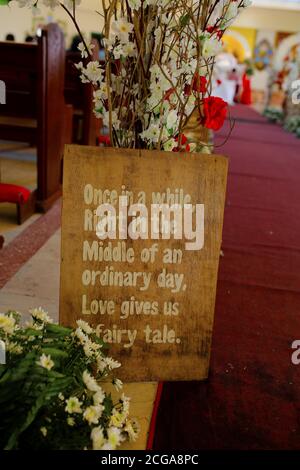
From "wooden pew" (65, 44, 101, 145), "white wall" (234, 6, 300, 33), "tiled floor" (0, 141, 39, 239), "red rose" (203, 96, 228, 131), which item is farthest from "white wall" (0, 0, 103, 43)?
"red rose" (203, 96, 228, 131)

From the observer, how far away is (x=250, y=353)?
7.45 feet

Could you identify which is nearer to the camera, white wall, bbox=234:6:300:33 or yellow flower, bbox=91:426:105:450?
yellow flower, bbox=91:426:105:450

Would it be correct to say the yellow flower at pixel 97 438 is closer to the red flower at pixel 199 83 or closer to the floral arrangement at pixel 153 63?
the floral arrangement at pixel 153 63

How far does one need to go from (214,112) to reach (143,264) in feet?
1.89

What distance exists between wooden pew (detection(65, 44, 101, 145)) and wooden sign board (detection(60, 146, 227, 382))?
299 centimetres

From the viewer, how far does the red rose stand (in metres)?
1.91

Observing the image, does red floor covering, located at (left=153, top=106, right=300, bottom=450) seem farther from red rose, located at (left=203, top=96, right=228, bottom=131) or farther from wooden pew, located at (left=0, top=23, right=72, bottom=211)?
wooden pew, located at (left=0, top=23, right=72, bottom=211)

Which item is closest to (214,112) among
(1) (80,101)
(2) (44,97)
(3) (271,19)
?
(2) (44,97)

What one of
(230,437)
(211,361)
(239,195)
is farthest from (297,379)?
(239,195)

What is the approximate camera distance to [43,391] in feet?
4.63

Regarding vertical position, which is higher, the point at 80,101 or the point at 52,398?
the point at 80,101

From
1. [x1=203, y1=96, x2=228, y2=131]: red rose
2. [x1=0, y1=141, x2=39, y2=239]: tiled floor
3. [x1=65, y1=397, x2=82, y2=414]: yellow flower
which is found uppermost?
[x1=203, y1=96, x2=228, y2=131]: red rose

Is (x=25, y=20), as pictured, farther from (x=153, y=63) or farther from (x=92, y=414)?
(x=92, y=414)

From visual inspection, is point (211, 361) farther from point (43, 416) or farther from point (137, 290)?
point (43, 416)
